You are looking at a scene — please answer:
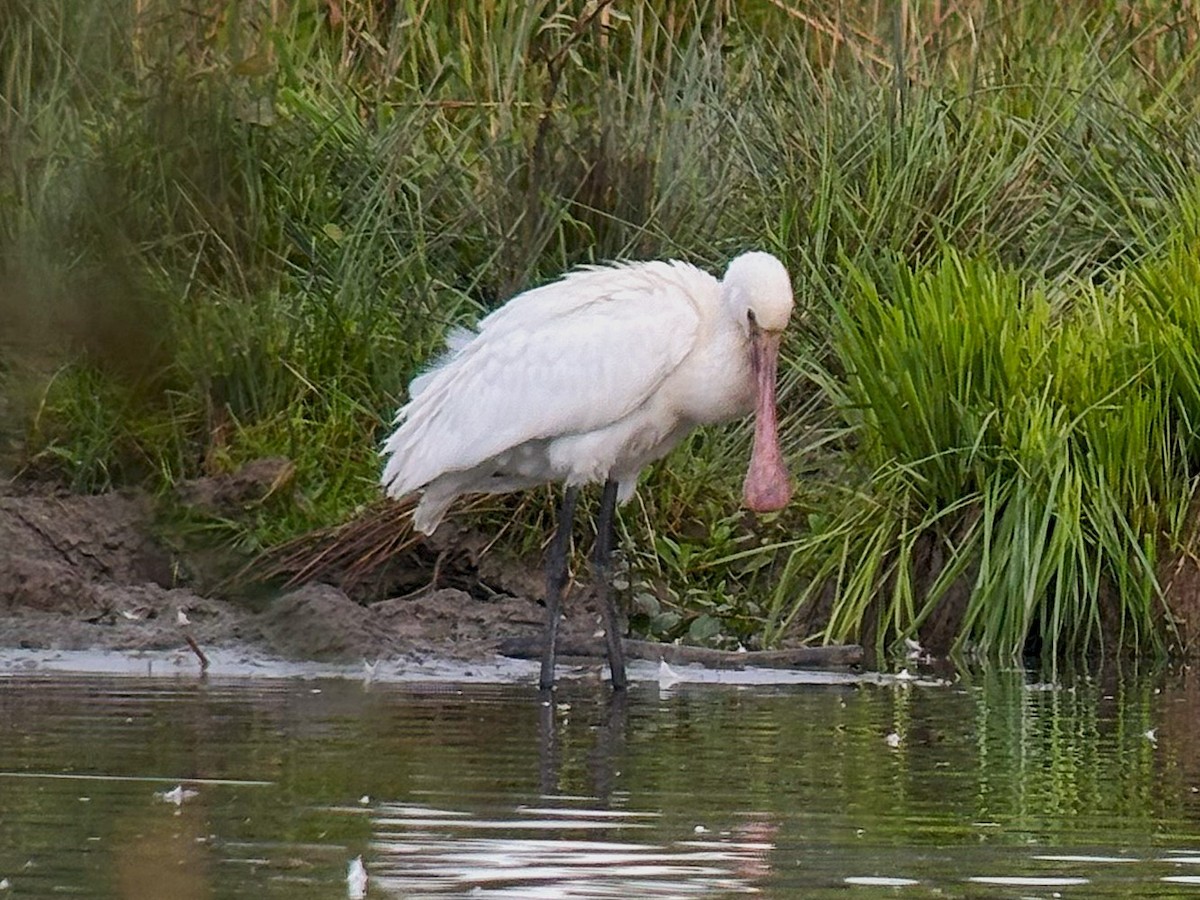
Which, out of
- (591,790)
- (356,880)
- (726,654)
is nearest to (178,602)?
(726,654)

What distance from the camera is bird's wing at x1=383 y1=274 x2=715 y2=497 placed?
31.0ft

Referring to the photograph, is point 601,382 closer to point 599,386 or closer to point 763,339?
point 599,386

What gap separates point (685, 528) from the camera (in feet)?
37.1

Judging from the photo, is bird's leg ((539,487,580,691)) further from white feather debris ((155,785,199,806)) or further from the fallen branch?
white feather debris ((155,785,199,806))

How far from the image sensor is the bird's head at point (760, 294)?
9461 millimetres

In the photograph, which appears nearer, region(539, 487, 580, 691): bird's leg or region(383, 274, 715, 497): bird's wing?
region(539, 487, 580, 691): bird's leg

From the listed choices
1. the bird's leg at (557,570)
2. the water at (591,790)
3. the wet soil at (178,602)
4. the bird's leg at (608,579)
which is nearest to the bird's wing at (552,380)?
the bird's leg at (557,570)

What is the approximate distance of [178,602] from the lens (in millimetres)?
10094

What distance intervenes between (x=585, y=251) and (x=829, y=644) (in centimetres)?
292

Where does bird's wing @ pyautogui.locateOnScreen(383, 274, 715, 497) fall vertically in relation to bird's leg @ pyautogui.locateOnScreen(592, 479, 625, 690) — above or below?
above

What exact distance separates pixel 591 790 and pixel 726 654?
347 centimetres

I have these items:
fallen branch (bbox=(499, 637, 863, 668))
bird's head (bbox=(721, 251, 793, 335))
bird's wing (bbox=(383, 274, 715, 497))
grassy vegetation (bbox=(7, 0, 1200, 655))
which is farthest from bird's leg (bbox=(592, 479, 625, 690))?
bird's head (bbox=(721, 251, 793, 335))

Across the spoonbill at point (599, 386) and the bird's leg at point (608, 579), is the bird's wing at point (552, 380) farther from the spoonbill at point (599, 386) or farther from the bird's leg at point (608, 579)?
the bird's leg at point (608, 579)

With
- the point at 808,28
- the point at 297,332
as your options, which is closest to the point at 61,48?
the point at 297,332
